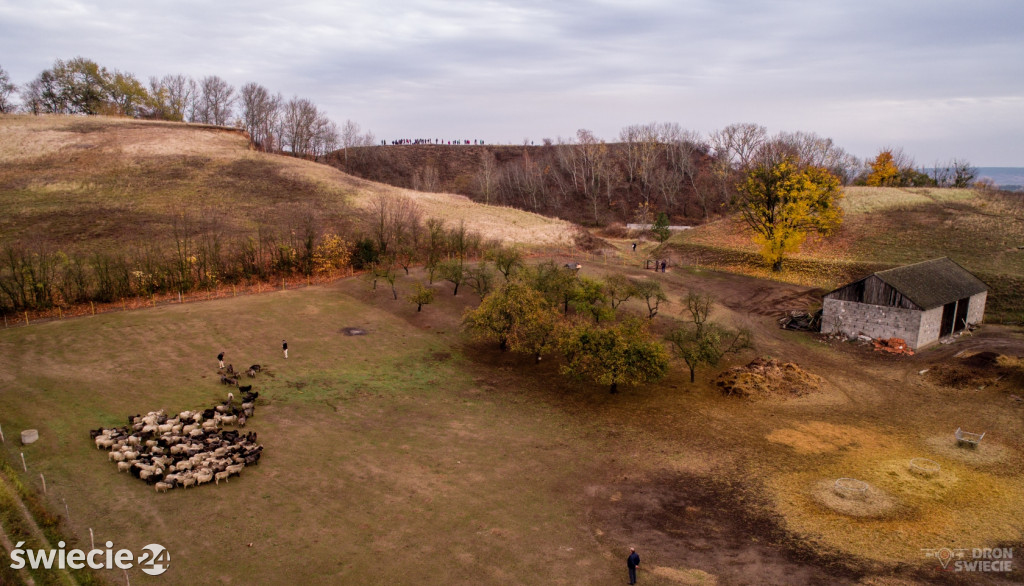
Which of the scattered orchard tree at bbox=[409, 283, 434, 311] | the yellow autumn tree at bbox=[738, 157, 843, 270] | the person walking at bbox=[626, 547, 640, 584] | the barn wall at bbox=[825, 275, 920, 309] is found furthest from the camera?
the yellow autumn tree at bbox=[738, 157, 843, 270]

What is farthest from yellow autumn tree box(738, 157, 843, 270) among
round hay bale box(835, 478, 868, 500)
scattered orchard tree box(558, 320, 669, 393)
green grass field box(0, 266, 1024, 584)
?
round hay bale box(835, 478, 868, 500)

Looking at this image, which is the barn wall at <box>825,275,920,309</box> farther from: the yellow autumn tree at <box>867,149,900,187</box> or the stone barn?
the yellow autumn tree at <box>867,149,900,187</box>

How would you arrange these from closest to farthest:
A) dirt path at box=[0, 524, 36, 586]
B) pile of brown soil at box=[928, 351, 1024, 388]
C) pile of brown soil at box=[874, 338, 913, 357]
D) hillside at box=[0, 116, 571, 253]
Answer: dirt path at box=[0, 524, 36, 586] < pile of brown soil at box=[928, 351, 1024, 388] < pile of brown soil at box=[874, 338, 913, 357] < hillside at box=[0, 116, 571, 253]

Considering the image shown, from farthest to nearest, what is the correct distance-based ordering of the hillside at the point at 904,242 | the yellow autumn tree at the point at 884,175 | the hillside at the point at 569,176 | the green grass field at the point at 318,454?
the hillside at the point at 569,176 → the yellow autumn tree at the point at 884,175 → the hillside at the point at 904,242 → the green grass field at the point at 318,454

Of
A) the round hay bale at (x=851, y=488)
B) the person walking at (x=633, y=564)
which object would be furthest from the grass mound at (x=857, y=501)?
the person walking at (x=633, y=564)

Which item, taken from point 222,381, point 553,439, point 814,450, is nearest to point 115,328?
point 222,381

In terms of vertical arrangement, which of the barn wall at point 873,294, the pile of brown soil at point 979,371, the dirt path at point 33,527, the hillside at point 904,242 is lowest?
the dirt path at point 33,527

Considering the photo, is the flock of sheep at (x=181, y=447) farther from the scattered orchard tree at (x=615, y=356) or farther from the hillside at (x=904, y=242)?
the hillside at (x=904, y=242)

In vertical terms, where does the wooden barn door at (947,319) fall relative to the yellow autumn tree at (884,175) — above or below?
below
